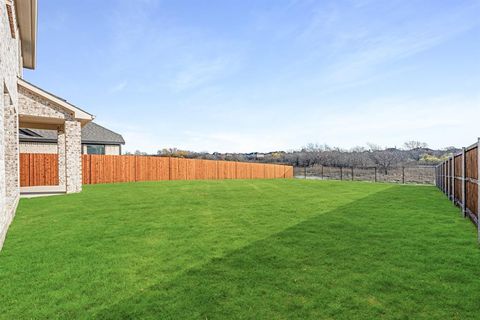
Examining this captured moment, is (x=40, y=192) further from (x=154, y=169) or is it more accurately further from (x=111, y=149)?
(x=111, y=149)

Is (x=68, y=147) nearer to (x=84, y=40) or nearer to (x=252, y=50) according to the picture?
(x=84, y=40)

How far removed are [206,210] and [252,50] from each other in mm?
11705

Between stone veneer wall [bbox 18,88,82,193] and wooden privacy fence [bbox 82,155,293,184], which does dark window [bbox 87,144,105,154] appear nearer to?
wooden privacy fence [bbox 82,155,293,184]

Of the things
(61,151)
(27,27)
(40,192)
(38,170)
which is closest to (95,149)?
(38,170)

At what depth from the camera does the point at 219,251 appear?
15.5ft

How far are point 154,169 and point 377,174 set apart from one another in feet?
72.3

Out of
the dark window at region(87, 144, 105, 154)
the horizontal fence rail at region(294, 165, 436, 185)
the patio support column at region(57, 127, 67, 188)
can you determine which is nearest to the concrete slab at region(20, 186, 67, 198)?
the patio support column at region(57, 127, 67, 188)

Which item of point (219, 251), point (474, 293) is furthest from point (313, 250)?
point (474, 293)

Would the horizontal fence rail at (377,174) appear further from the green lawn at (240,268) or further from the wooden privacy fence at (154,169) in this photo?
the green lawn at (240,268)

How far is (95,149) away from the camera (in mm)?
24875

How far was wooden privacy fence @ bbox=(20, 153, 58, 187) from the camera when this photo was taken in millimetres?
17188

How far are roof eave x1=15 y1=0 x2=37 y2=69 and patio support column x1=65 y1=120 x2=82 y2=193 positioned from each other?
3863 mm

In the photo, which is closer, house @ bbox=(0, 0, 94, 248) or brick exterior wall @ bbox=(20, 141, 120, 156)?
house @ bbox=(0, 0, 94, 248)

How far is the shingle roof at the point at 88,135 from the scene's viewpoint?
21.2 metres
